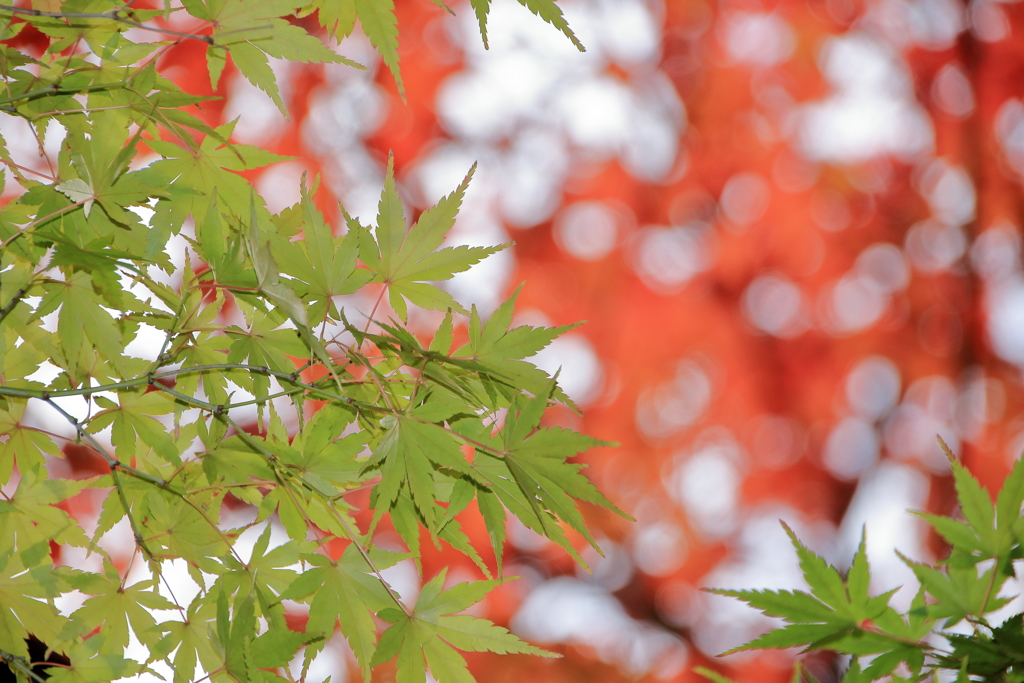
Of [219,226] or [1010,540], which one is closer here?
[1010,540]

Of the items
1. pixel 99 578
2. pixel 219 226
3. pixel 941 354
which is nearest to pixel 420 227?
pixel 219 226

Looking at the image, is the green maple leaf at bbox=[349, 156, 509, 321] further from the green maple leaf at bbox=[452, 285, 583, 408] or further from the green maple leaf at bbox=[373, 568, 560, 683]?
the green maple leaf at bbox=[373, 568, 560, 683]

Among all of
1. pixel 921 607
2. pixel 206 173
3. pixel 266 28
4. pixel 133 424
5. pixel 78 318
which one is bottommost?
pixel 921 607

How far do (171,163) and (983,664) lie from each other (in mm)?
681

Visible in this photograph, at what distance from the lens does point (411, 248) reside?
1.90 feet

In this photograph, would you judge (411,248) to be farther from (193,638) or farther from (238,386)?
(193,638)

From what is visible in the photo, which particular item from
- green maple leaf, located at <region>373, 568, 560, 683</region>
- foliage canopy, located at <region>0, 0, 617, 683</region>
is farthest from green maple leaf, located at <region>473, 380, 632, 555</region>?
green maple leaf, located at <region>373, 568, 560, 683</region>

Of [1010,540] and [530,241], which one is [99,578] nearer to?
[1010,540]

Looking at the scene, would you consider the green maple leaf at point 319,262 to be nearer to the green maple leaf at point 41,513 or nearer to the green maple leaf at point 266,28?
the green maple leaf at point 266,28

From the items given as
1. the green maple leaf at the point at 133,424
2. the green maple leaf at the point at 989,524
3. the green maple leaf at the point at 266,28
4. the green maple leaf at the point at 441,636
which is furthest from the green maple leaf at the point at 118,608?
the green maple leaf at the point at 989,524

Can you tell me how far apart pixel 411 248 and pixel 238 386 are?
0.23 meters

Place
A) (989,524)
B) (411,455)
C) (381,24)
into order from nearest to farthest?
(989,524)
(411,455)
(381,24)

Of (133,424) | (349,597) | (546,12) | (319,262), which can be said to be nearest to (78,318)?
(133,424)

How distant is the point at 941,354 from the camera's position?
3008 mm
